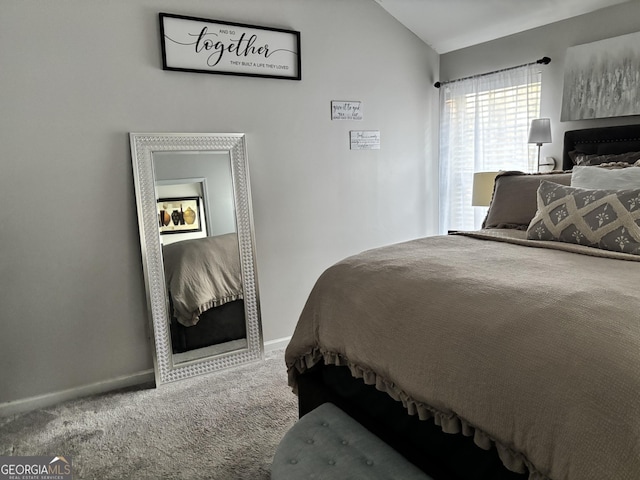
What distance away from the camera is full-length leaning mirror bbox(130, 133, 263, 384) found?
2613 mm

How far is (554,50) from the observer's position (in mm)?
3051

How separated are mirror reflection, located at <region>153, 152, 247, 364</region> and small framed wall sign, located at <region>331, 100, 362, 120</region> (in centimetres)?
89

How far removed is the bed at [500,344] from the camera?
1008mm

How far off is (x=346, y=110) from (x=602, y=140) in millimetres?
1654

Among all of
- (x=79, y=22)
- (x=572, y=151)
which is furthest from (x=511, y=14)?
(x=79, y=22)

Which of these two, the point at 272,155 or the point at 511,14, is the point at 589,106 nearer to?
the point at 511,14

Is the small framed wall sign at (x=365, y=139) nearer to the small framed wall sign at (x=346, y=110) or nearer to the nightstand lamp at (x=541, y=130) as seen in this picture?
the small framed wall sign at (x=346, y=110)

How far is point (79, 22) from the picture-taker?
92.7 inches

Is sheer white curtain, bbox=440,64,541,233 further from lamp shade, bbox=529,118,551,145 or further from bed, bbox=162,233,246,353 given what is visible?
bed, bbox=162,233,246,353

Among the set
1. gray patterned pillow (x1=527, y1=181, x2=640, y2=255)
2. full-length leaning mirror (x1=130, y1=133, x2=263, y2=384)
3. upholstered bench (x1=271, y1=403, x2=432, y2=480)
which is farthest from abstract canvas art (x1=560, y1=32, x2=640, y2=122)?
upholstered bench (x1=271, y1=403, x2=432, y2=480)

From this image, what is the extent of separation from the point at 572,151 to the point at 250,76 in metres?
2.13

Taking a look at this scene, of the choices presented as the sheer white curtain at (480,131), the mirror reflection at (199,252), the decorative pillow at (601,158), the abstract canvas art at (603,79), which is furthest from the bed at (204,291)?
the abstract canvas art at (603,79)

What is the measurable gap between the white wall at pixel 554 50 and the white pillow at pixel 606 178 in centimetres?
82

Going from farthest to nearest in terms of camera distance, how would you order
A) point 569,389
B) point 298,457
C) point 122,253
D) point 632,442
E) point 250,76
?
point 250,76 < point 122,253 < point 298,457 < point 569,389 < point 632,442
